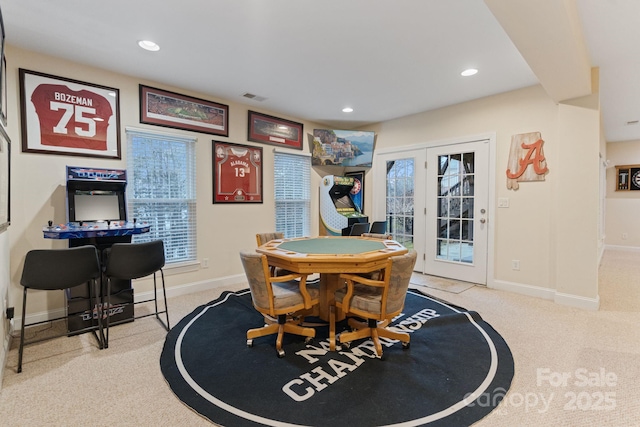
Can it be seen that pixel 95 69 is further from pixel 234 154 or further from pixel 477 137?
pixel 477 137

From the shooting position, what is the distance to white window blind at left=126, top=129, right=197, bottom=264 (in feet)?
11.5

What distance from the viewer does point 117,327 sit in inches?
112

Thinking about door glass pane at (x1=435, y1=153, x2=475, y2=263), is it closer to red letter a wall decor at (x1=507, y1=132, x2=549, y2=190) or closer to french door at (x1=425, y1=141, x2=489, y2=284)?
french door at (x1=425, y1=141, x2=489, y2=284)

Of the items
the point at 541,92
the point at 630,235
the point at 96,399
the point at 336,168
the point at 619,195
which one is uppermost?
the point at 541,92

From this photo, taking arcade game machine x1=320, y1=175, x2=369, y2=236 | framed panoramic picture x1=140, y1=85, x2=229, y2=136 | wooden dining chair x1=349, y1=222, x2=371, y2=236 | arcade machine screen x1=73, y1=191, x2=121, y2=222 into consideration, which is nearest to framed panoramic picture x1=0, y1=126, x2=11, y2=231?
arcade machine screen x1=73, y1=191, x2=121, y2=222

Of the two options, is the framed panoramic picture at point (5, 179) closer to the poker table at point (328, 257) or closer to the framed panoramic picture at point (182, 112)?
the framed panoramic picture at point (182, 112)

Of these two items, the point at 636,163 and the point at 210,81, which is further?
the point at 636,163

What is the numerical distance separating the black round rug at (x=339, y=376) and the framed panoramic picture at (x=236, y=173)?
6.37 ft

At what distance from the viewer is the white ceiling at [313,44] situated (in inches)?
88.7

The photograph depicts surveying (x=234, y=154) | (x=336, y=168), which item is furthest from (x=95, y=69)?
(x=336, y=168)

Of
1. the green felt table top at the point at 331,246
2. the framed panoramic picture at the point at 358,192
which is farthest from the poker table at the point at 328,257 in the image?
the framed panoramic picture at the point at 358,192

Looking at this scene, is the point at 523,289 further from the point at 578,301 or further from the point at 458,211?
the point at 458,211

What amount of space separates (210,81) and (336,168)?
2836 mm

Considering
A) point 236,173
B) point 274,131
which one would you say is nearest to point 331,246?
point 236,173
